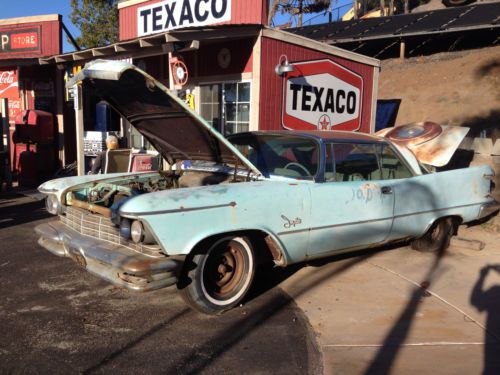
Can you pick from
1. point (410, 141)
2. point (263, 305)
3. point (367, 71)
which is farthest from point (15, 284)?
point (367, 71)

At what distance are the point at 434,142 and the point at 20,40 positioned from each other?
10.1 m

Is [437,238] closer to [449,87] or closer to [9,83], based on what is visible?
[9,83]

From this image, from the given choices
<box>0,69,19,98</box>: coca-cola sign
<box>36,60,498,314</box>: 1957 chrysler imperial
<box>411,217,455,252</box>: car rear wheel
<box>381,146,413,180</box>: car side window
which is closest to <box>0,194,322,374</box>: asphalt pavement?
<box>36,60,498,314</box>: 1957 chrysler imperial

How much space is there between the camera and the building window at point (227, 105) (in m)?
8.18

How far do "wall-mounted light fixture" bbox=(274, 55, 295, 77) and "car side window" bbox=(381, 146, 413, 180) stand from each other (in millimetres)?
3099

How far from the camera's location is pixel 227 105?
335 inches

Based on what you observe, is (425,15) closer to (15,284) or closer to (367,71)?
(367,71)

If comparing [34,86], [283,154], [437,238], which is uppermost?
[34,86]

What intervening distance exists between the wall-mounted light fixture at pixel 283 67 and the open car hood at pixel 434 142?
2.29 metres

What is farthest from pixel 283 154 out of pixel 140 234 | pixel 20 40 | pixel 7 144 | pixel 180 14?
pixel 20 40

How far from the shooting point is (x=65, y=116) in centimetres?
1088

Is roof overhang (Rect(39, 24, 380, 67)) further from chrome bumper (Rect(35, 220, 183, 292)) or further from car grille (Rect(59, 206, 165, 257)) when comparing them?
chrome bumper (Rect(35, 220, 183, 292))

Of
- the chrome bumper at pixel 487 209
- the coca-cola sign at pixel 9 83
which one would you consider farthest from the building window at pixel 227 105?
the coca-cola sign at pixel 9 83

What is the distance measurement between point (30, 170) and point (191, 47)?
17.6 feet
